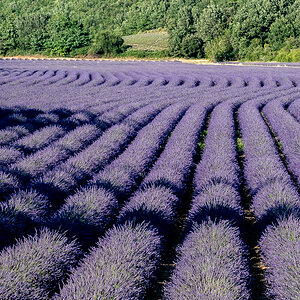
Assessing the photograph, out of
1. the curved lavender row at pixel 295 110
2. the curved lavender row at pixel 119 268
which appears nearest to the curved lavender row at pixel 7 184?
the curved lavender row at pixel 119 268

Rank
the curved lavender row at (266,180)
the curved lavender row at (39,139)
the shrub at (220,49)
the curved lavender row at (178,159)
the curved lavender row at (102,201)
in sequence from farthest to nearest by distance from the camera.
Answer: the shrub at (220,49)
the curved lavender row at (39,139)
the curved lavender row at (178,159)
the curved lavender row at (266,180)
the curved lavender row at (102,201)

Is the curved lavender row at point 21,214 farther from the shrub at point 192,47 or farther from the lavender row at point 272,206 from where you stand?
the shrub at point 192,47

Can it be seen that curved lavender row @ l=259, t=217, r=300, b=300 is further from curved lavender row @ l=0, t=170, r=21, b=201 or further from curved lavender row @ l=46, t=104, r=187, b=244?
curved lavender row @ l=0, t=170, r=21, b=201

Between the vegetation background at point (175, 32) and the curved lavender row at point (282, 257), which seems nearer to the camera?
the curved lavender row at point (282, 257)

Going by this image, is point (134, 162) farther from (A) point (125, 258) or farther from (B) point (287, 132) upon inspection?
(B) point (287, 132)

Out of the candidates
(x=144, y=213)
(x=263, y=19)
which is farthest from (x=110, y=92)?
(x=263, y=19)

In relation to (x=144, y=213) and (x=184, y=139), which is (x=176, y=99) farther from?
(x=144, y=213)
